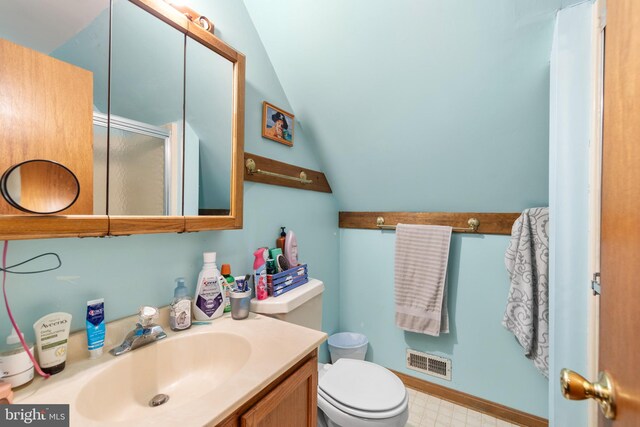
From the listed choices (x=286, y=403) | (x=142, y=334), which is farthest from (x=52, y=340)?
(x=286, y=403)

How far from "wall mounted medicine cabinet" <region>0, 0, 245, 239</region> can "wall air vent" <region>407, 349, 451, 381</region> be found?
1.58m

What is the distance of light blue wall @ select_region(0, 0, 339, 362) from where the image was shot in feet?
2.34

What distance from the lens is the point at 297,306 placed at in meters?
1.23

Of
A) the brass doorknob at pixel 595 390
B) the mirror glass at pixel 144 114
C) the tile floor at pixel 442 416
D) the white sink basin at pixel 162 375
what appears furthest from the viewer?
→ the tile floor at pixel 442 416

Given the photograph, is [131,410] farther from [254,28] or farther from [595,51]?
[595,51]

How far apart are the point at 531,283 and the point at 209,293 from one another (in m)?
1.55

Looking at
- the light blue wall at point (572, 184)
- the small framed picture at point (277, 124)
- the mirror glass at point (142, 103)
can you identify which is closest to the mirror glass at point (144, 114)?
the mirror glass at point (142, 103)

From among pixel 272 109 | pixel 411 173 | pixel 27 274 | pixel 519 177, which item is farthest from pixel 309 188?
pixel 27 274

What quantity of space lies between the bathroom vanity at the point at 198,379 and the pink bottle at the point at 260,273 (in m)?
0.14

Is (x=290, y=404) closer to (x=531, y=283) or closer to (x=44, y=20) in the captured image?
(x=44, y=20)

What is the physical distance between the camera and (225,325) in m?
0.97

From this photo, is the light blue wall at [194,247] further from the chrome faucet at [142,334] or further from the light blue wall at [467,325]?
the light blue wall at [467,325]

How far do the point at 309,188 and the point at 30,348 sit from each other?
1335 mm

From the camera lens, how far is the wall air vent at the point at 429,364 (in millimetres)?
1783
